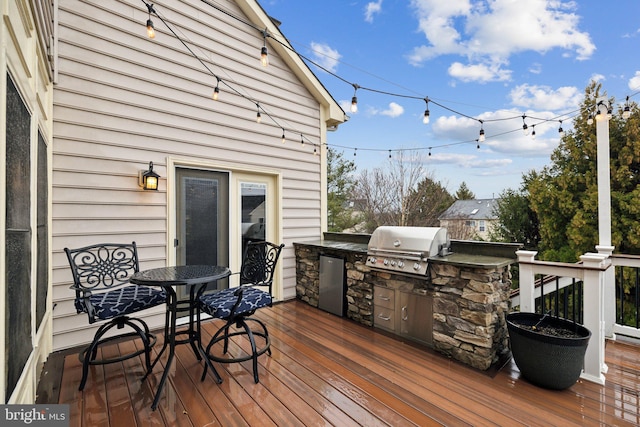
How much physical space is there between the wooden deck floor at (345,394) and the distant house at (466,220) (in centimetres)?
990

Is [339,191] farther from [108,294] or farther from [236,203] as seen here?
[108,294]

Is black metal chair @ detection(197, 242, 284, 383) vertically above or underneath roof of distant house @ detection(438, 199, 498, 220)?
underneath

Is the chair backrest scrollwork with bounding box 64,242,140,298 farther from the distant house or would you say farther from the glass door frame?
the distant house

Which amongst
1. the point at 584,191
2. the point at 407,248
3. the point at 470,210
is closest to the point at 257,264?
the point at 407,248

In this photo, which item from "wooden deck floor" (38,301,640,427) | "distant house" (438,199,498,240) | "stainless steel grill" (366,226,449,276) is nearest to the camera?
"wooden deck floor" (38,301,640,427)

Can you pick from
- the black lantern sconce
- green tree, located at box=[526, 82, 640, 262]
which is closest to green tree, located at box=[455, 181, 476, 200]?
green tree, located at box=[526, 82, 640, 262]

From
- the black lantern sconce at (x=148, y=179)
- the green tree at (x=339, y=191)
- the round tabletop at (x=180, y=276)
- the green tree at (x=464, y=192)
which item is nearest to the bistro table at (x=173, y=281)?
the round tabletop at (x=180, y=276)

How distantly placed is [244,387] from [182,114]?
308 cm

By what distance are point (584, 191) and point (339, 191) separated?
314 inches

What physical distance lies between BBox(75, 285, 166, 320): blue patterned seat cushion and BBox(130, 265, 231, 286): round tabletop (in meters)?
0.23

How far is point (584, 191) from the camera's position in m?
8.05

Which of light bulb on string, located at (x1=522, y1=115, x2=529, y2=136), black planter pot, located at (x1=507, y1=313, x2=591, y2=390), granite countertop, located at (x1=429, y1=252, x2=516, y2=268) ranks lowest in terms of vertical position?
black planter pot, located at (x1=507, y1=313, x2=591, y2=390)

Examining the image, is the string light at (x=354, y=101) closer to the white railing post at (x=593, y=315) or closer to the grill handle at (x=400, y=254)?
the grill handle at (x=400, y=254)

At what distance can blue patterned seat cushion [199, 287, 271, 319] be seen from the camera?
244 centimetres
